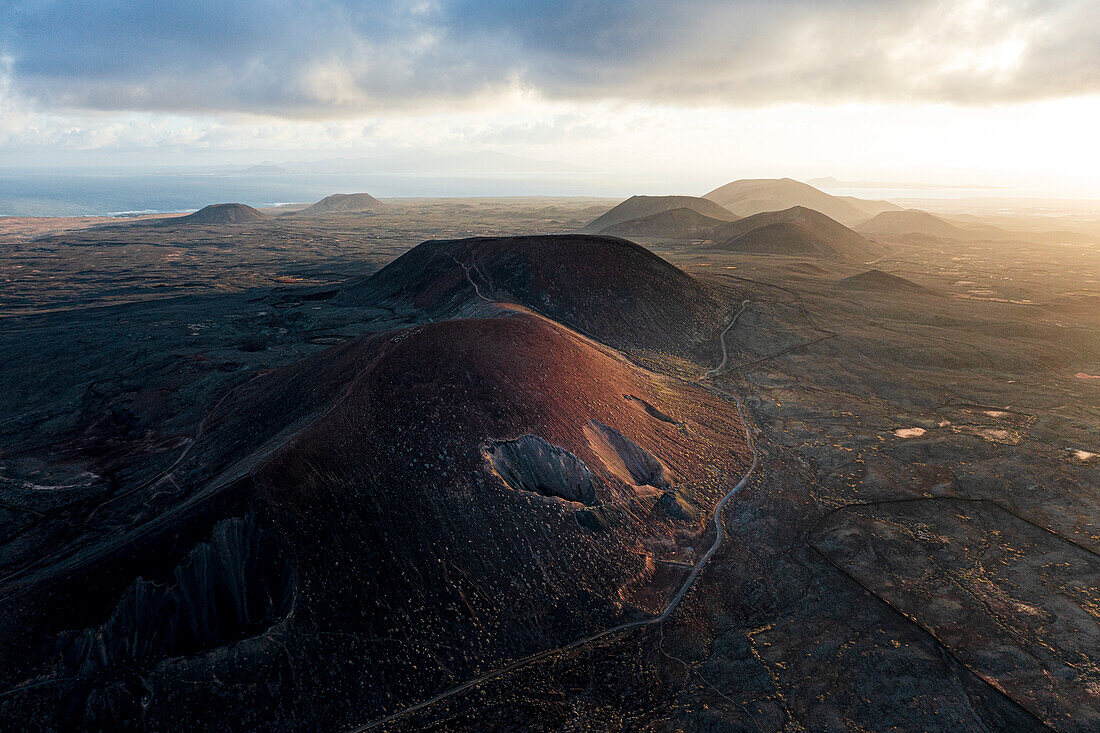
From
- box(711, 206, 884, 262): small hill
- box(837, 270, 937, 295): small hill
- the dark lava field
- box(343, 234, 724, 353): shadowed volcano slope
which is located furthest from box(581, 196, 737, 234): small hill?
the dark lava field

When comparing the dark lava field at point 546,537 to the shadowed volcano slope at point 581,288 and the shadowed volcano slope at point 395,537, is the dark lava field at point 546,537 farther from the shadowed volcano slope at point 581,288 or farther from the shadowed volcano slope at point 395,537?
the shadowed volcano slope at point 581,288

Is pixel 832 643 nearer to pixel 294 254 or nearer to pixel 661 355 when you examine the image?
pixel 661 355

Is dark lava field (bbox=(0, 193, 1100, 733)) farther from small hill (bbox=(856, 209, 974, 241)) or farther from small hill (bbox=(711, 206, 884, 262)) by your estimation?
small hill (bbox=(856, 209, 974, 241))

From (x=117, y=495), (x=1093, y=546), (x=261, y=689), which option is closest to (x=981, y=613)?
(x=1093, y=546)

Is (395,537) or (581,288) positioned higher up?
(581,288)

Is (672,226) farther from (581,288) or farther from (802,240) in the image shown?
(581,288)

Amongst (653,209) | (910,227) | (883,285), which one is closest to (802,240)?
(883,285)
